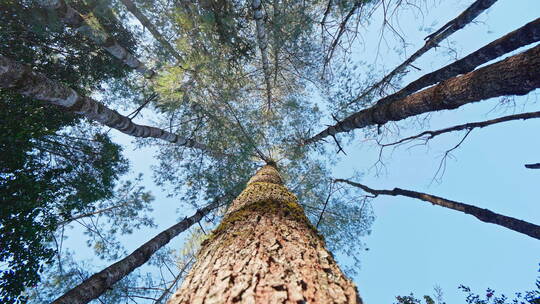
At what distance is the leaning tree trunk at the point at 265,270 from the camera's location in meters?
1.03

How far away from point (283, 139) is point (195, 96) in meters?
3.76

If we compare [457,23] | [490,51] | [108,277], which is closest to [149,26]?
[108,277]

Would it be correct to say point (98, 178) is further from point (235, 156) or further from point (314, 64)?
point (314, 64)

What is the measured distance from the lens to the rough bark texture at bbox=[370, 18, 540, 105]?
197 centimetres

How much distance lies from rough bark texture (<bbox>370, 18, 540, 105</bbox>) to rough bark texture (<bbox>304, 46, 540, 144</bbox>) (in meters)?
0.38

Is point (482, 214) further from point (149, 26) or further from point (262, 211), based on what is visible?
point (149, 26)

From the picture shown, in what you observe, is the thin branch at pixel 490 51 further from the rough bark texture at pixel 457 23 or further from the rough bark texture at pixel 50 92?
the rough bark texture at pixel 50 92

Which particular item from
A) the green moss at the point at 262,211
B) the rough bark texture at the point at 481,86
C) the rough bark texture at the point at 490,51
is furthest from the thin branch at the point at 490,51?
the green moss at the point at 262,211

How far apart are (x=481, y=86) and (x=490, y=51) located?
651 mm

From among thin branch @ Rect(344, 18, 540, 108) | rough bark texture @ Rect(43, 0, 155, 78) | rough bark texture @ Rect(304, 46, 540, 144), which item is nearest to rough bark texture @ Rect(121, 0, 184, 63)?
rough bark texture @ Rect(43, 0, 155, 78)

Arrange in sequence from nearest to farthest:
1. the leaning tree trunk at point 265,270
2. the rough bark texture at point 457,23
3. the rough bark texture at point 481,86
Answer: the leaning tree trunk at point 265,270 < the rough bark texture at point 481,86 < the rough bark texture at point 457,23

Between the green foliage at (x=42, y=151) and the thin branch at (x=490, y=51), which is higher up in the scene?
the green foliage at (x=42, y=151)

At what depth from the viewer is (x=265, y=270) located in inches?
47.5

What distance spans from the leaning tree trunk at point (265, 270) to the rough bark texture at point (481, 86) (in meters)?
1.80
